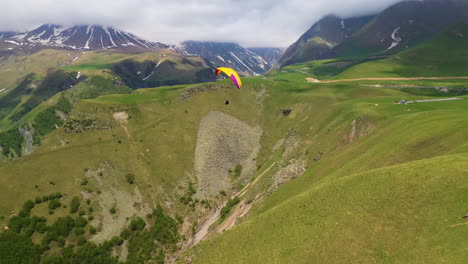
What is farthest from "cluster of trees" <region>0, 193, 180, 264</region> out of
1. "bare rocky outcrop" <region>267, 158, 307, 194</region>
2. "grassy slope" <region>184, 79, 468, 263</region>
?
"bare rocky outcrop" <region>267, 158, 307, 194</region>

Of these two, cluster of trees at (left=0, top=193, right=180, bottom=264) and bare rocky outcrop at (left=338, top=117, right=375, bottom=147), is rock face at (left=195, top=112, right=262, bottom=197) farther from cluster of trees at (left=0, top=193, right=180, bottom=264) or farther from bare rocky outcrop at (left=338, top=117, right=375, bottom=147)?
bare rocky outcrop at (left=338, top=117, right=375, bottom=147)

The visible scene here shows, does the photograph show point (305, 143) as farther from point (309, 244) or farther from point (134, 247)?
point (134, 247)

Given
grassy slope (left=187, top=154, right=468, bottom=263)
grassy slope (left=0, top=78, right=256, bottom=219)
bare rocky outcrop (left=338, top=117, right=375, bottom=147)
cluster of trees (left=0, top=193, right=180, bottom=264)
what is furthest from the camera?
bare rocky outcrop (left=338, top=117, right=375, bottom=147)

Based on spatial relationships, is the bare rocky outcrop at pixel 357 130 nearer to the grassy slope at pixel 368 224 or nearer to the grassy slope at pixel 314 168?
the grassy slope at pixel 314 168

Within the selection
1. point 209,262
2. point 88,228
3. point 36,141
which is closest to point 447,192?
point 209,262

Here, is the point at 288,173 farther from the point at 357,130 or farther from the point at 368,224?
the point at 368,224

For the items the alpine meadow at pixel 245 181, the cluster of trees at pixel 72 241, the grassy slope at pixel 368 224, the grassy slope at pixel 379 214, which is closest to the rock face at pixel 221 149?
the alpine meadow at pixel 245 181

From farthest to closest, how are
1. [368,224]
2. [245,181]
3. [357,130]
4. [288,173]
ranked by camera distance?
[245,181]
[357,130]
[288,173]
[368,224]

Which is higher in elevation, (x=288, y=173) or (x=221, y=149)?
(x=288, y=173)

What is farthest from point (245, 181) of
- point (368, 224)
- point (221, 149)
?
point (368, 224)

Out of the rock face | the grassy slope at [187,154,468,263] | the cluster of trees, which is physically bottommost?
the cluster of trees
